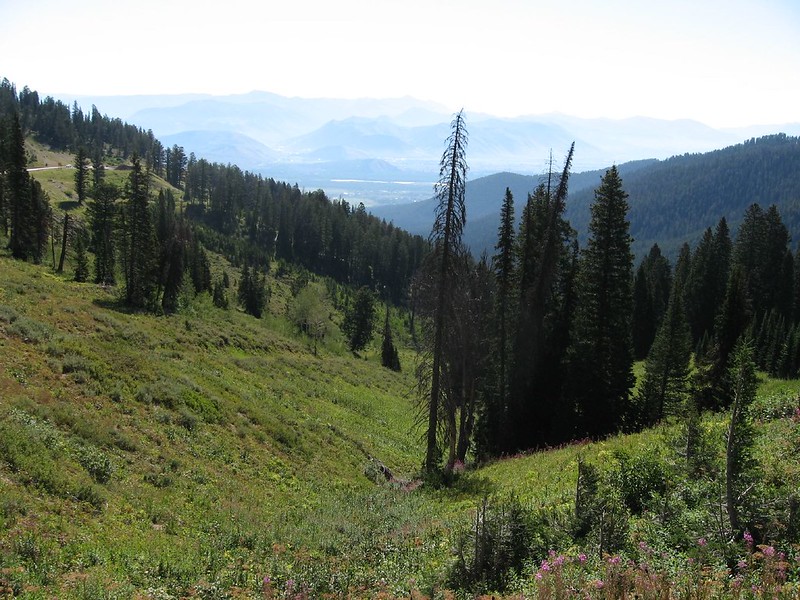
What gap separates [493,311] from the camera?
1086 inches

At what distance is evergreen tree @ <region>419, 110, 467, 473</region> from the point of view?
60.7 ft

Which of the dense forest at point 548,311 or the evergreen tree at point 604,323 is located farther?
the evergreen tree at point 604,323

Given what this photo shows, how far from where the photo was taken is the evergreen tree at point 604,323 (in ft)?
82.7

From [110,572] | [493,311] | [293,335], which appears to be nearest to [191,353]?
[493,311]

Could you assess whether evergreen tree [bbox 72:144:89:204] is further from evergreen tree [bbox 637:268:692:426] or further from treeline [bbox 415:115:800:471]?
evergreen tree [bbox 637:268:692:426]

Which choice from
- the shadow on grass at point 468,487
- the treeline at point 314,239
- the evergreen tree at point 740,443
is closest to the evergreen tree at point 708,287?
the shadow on grass at point 468,487

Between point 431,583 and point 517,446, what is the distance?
64.1 ft

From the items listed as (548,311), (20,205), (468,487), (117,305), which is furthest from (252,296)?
(468,487)

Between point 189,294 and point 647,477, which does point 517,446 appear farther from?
point 189,294

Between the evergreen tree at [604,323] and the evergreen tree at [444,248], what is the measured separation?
831cm

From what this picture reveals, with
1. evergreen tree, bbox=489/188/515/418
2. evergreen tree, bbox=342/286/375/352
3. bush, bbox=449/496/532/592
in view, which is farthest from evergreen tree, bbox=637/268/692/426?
evergreen tree, bbox=342/286/375/352

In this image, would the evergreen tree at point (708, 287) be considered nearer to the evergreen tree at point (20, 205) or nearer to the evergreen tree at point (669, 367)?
the evergreen tree at point (669, 367)

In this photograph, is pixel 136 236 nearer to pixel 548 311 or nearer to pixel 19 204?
pixel 19 204

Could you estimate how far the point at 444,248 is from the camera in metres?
20.0
